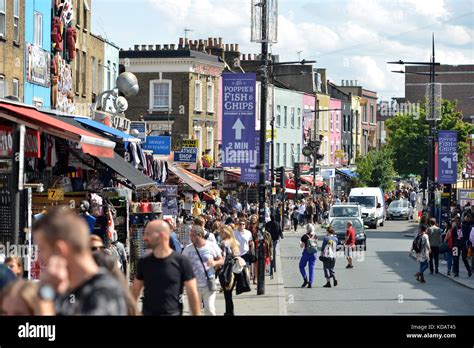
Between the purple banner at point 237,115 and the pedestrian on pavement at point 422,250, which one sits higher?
the purple banner at point 237,115

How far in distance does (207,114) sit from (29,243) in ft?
156

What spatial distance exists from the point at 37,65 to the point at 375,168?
5793 cm

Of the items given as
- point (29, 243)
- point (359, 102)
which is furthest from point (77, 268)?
point (359, 102)

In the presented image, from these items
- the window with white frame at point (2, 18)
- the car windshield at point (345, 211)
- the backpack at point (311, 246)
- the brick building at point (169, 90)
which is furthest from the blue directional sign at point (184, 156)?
the brick building at point (169, 90)

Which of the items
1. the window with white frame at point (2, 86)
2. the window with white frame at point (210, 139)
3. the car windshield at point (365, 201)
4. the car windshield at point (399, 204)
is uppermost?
the window with white frame at point (2, 86)

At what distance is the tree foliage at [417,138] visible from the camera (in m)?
84.0

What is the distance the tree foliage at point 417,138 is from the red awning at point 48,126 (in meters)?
69.7

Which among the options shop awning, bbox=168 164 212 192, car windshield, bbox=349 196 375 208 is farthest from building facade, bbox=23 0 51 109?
car windshield, bbox=349 196 375 208

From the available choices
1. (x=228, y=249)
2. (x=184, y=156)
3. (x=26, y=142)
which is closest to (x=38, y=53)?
(x=184, y=156)

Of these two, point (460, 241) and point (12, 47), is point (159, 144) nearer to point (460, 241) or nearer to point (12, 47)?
point (12, 47)

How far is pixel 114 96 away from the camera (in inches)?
1286

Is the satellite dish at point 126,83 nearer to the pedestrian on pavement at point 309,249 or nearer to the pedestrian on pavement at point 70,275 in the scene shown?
the pedestrian on pavement at point 309,249

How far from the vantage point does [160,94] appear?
5791cm
